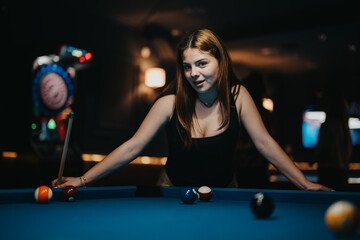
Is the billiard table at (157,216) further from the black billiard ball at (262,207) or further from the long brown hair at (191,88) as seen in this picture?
the long brown hair at (191,88)

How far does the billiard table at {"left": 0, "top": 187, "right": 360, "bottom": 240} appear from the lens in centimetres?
102

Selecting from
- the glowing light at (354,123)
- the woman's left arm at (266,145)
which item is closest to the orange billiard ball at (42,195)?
the woman's left arm at (266,145)

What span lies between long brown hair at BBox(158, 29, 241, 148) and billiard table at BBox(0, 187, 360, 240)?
42 centimetres

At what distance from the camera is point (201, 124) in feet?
7.53

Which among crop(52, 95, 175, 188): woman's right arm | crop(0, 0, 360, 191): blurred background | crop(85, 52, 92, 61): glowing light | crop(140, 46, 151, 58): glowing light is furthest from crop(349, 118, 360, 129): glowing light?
crop(52, 95, 175, 188): woman's right arm

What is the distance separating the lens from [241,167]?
3.61 meters

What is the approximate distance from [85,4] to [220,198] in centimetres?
401

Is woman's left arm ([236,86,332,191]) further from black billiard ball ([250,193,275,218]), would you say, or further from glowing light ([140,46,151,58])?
glowing light ([140,46,151,58])

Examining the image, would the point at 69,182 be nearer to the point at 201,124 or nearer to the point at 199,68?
the point at 201,124

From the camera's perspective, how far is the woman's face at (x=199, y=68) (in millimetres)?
2082

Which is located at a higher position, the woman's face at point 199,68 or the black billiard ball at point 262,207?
the woman's face at point 199,68

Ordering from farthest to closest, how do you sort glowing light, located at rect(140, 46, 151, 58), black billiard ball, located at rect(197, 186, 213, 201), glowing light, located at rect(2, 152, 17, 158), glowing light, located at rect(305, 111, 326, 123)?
glowing light, located at rect(305, 111, 326, 123) < glowing light, located at rect(140, 46, 151, 58) < glowing light, located at rect(2, 152, 17, 158) < black billiard ball, located at rect(197, 186, 213, 201)

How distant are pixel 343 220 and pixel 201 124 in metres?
1.39

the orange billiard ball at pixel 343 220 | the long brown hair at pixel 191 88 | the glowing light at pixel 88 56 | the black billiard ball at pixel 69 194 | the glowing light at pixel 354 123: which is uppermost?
the glowing light at pixel 88 56
